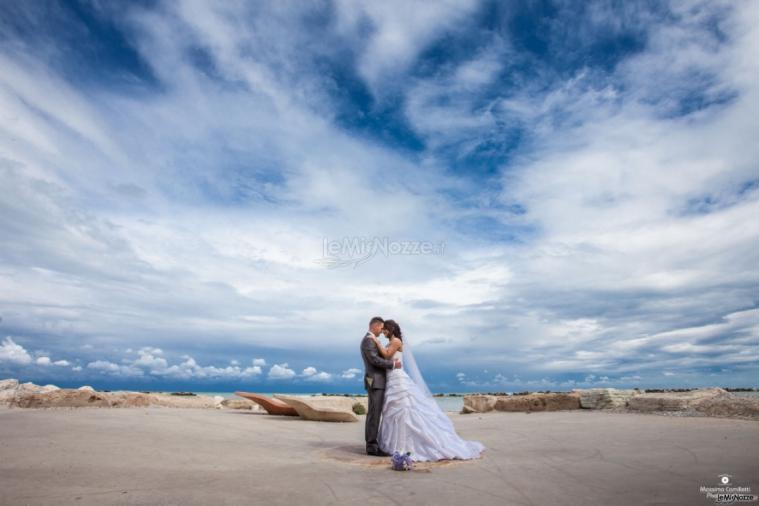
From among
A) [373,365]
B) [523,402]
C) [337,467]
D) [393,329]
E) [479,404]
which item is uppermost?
[393,329]

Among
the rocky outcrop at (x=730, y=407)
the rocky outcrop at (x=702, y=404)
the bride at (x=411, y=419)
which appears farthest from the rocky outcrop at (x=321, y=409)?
the rocky outcrop at (x=730, y=407)

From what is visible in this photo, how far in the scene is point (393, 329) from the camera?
8602 mm

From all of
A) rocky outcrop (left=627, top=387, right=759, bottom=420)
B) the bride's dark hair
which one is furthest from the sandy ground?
the bride's dark hair

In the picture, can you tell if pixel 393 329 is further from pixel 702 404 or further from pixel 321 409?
pixel 702 404

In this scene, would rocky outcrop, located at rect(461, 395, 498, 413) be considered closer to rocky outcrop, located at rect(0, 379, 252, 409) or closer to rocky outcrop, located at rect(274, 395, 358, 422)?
rocky outcrop, located at rect(274, 395, 358, 422)

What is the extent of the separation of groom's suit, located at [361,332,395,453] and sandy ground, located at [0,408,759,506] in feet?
2.25

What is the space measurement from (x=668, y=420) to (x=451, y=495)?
871cm

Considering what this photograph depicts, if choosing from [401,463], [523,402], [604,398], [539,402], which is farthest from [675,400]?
[401,463]

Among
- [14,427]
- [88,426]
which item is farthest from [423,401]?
[14,427]

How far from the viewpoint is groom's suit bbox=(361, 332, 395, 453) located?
827 cm

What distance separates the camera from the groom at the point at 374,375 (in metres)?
8.22

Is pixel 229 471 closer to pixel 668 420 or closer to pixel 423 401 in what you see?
pixel 423 401

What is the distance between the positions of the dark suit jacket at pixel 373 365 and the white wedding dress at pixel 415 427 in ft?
0.40

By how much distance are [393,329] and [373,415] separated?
1.56 m
